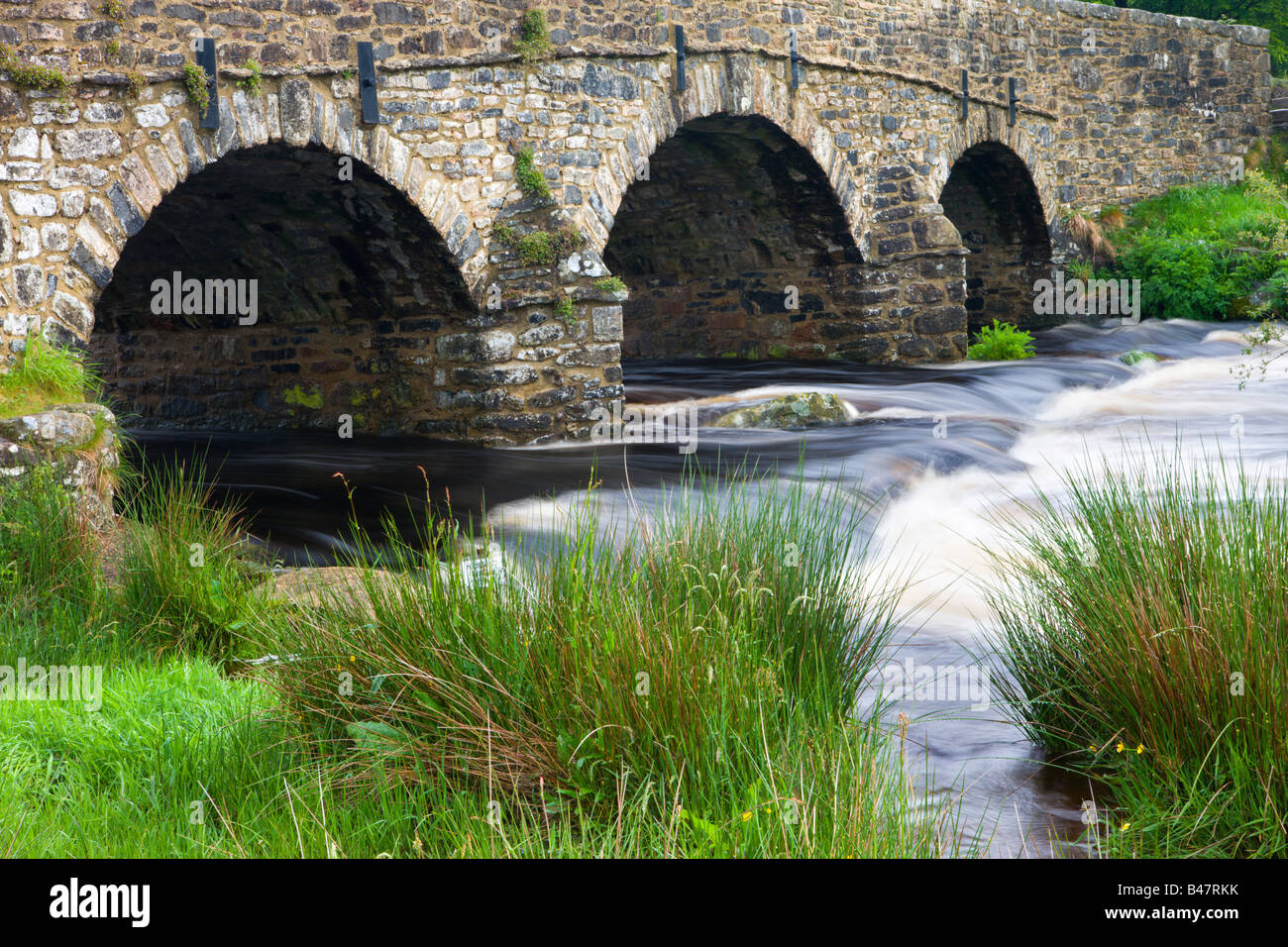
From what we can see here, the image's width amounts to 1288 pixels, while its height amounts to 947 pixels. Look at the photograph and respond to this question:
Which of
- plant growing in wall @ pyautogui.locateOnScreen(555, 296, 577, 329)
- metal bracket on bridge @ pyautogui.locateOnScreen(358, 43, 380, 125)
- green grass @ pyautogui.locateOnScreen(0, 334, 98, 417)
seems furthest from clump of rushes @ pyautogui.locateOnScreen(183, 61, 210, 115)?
plant growing in wall @ pyautogui.locateOnScreen(555, 296, 577, 329)

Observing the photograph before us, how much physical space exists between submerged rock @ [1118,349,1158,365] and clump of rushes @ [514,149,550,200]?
764cm

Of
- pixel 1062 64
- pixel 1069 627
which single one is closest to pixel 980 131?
pixel 1062 64

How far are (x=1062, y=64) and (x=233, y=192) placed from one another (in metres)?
12.0

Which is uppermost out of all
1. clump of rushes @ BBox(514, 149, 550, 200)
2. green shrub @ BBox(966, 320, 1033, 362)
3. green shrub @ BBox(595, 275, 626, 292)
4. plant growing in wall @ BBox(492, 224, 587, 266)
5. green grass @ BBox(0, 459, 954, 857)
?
clump of rushes @ BBox(514, 149, 550, 200)

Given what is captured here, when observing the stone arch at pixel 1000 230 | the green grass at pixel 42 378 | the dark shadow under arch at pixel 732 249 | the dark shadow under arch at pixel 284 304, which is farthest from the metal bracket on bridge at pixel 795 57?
the green grass at pixel 42 378

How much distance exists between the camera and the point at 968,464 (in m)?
8.38

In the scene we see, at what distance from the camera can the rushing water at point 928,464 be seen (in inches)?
143

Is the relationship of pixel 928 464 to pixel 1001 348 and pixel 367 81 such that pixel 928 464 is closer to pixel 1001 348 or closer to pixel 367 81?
pixel 367 81

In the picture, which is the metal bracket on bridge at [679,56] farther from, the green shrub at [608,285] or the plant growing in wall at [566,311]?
the plant growing in wall at [566,311]

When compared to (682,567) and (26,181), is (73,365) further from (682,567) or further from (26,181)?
(682,567)

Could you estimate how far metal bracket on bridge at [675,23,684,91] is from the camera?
10.5 m

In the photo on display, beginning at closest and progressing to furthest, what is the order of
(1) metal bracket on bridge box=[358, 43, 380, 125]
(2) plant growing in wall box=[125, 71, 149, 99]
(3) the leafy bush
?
(2) plant growing in wall box=[125, 71, 149, 99] < (1) metal bracket on bridge box=[358, 43, 380, 125] < (3) the leafy bush

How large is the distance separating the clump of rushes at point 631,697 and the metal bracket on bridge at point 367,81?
18.6 ft

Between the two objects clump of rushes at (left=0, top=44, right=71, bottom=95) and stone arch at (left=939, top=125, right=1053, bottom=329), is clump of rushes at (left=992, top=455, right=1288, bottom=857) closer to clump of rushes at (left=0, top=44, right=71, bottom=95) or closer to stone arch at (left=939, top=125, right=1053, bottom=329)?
clump of rushes at (left=0, top=44, right=71, bottom=95)
